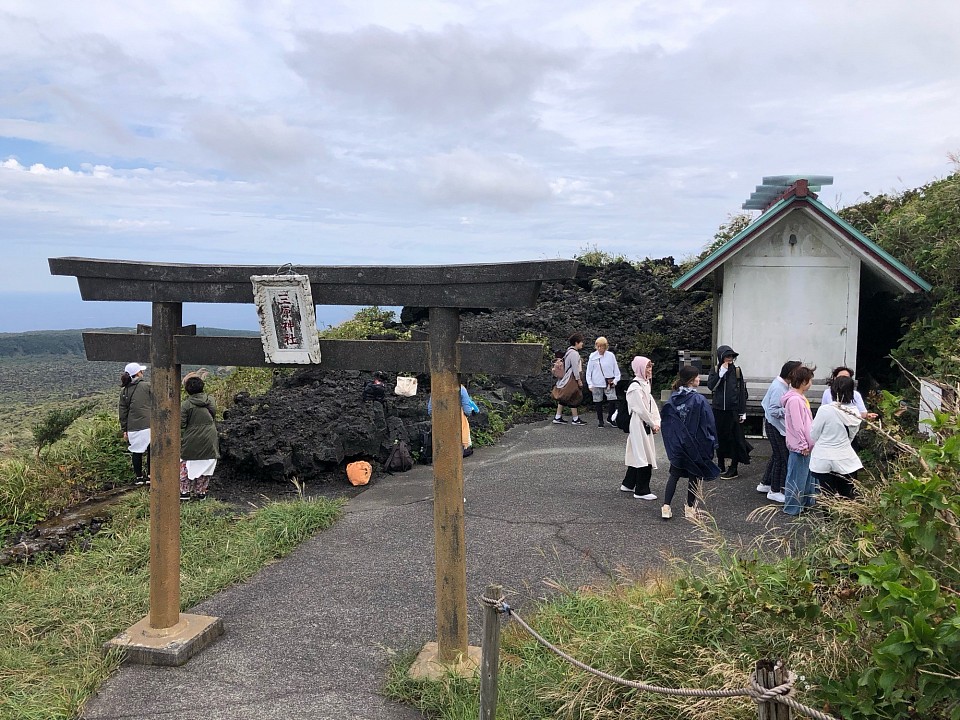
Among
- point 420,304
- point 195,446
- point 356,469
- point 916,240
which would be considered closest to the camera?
point 420,304

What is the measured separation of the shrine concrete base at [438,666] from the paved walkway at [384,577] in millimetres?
268

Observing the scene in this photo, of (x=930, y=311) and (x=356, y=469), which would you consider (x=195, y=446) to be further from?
(x=930, y=311)

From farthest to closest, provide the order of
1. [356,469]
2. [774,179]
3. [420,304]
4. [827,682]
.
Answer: [774,179] < [356,469] < [420,304] < [827,682]

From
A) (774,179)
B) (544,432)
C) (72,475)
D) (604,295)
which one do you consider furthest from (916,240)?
(72,475)

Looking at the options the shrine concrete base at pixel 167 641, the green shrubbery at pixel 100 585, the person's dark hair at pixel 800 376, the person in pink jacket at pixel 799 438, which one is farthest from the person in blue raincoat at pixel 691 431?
the shrine concrete base at pixel 167 641

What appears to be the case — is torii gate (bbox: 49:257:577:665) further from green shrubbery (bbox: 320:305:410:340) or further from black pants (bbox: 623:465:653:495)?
green shrubbery (bbox: 320:305:410:340)

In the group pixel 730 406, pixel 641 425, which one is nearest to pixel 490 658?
pixel 641 425

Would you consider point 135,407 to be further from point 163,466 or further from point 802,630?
point 802,630

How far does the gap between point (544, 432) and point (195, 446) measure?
6571 millimetres

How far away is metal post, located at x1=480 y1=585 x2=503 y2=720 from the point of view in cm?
414

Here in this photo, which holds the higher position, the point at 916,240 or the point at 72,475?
the point at 916,240

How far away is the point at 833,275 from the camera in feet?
43.4

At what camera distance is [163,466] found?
5961mm

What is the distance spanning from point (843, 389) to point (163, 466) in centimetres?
619
